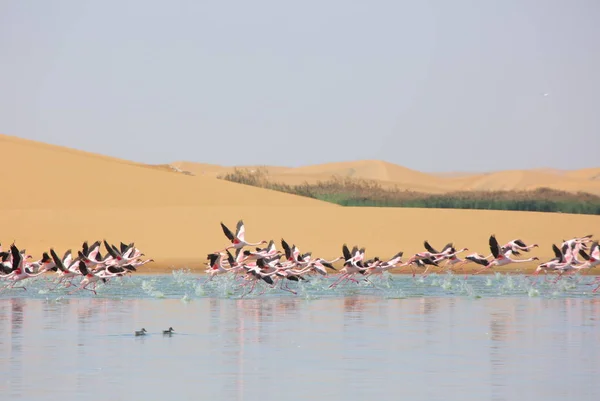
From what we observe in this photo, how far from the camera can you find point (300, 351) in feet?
57.1

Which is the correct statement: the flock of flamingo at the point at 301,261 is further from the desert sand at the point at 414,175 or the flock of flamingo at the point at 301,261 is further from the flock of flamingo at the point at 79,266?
the desert sand at the point at 414,175

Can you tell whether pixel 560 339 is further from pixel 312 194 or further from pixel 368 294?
pixel 312 194

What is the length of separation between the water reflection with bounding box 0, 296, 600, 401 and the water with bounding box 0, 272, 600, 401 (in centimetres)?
2

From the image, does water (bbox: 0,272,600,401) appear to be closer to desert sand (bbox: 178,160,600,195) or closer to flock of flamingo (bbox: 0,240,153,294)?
flock of flamingo (bbox: 0,240,153,294)

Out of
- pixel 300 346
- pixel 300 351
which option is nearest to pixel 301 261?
pixel 300 346

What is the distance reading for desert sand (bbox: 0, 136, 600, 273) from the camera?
163 feet

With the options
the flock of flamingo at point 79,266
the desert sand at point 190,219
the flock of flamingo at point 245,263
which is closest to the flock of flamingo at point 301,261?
the flock of flamingo at point 245,263

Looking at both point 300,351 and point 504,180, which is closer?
point 300,351

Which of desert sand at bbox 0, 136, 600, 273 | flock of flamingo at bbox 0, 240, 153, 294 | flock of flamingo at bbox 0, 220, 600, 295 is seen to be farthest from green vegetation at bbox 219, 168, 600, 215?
flock of flamingo at bbox 0, 240, 153, 294

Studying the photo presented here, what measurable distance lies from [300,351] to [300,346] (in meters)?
0.63

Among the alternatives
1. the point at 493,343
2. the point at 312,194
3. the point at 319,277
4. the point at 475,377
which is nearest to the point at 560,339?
the point at 493,343

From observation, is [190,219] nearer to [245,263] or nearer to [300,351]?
[245,263]

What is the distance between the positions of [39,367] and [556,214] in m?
45.4

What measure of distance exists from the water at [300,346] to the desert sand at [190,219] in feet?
49.2
